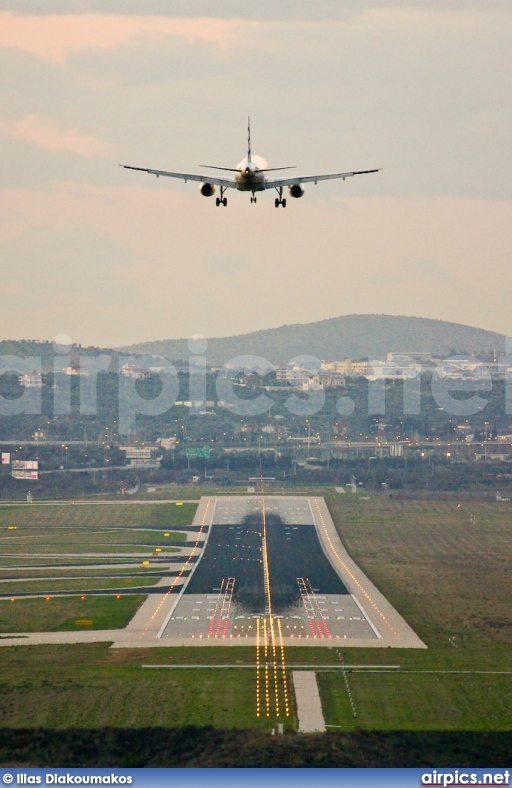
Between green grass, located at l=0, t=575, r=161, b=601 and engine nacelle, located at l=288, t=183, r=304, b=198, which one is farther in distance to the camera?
green grass, located at l=0, t=575, r=161, b=601

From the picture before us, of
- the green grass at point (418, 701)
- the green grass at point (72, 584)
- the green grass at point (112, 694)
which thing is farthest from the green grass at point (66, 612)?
the green grass at point (418, 701)

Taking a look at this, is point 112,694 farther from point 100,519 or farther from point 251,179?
point 100,519

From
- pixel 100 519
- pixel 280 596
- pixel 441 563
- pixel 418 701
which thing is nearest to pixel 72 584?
pixel 280 596

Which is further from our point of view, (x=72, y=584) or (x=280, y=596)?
(x=72, y=584)

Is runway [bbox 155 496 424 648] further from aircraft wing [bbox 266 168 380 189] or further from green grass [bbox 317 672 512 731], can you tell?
aircraft wing [bbox 266 168 380 189]

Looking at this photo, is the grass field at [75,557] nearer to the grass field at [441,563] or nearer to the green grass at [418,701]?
the grass field at [441,563]

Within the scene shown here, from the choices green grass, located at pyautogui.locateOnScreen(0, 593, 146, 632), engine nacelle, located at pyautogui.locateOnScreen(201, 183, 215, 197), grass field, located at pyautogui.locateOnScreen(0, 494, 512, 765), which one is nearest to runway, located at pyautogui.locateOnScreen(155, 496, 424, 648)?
grass field, located at pyautogui.locateOnScreen(0, 494, 512, 765)

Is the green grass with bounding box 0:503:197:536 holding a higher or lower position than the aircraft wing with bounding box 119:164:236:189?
lower

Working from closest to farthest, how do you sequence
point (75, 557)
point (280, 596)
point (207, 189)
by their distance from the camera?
point (207, 189) < point (280, 596) < point (75, 557)
